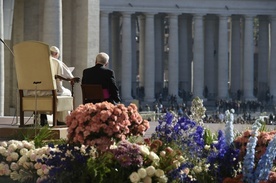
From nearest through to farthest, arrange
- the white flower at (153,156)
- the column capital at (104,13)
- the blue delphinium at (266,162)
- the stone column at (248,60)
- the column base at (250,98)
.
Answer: the blue delphinium at (266,162) < the white flower at (153,156) < the column capital at (104,13) < the stone column at (248,60) < the column base at (250,98)

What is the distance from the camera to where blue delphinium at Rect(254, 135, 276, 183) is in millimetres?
17734

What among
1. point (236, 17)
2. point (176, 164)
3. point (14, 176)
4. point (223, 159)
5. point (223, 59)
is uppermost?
point (236, 17)

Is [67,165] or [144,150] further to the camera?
[144,150]

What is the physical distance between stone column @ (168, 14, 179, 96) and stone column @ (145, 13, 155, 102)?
274 centimetres

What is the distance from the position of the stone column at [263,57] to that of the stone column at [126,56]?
76.9 ft

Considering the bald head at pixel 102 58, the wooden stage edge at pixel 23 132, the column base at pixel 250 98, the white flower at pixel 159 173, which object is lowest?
the column base at pixel 250 98

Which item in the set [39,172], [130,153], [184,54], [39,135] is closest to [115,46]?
[184,54]

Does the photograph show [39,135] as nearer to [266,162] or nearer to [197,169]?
[197,169]

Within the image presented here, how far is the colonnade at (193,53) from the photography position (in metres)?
147

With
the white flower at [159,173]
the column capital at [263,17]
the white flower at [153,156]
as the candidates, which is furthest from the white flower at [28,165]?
the column capital at [263,17]

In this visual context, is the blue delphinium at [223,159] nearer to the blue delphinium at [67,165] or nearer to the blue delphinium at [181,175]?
the blue delphinium at [181,175]

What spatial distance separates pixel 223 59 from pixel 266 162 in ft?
443

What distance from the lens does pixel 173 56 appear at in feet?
487

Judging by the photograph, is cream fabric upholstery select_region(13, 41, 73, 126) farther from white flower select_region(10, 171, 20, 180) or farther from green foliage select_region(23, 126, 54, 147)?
white flower select_region(10, 171, 20, 180)
